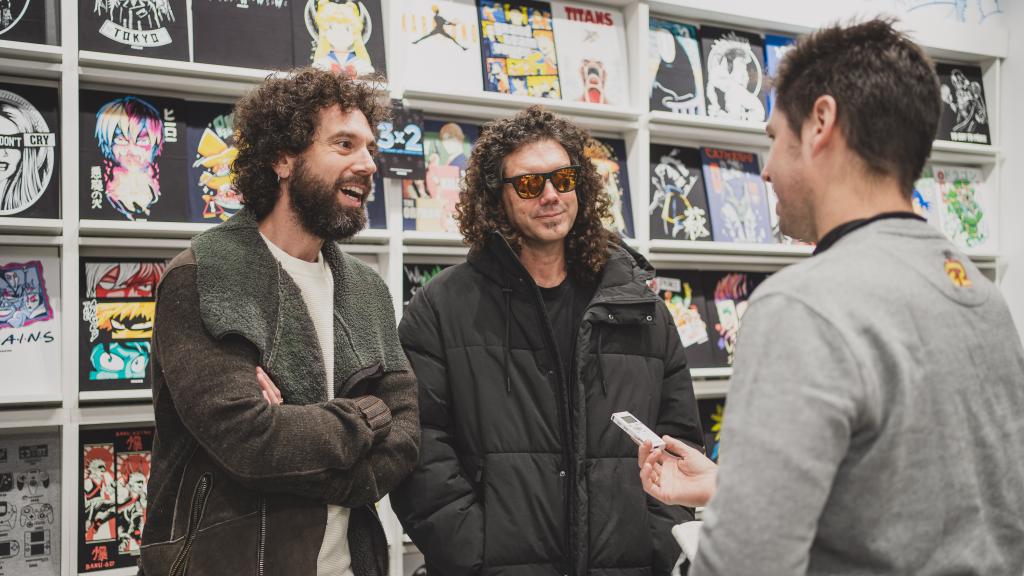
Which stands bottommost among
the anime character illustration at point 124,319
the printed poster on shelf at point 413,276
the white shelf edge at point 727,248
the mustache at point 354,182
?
the anime character illustration at point 124,319

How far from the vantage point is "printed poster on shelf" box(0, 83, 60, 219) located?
2.54m

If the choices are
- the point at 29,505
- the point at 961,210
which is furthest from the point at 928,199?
the point at 29,505

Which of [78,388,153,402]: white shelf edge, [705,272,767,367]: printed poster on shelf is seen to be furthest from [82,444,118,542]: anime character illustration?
[705,272,767,367]: printed poster on shelf

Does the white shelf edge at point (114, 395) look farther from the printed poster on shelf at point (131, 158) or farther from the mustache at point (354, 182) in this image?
the mustache at point (354, 182)

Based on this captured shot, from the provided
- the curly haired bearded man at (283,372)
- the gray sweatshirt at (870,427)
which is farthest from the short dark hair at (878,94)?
the curly haired bearded man at (283,372)

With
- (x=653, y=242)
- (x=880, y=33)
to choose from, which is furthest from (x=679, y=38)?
(x=880, y=33)

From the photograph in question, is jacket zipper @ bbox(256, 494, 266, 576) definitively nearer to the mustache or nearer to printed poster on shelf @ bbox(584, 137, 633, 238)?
the mustache

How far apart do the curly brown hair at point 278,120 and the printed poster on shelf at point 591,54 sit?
136 centimetres

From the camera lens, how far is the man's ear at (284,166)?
6.83ft

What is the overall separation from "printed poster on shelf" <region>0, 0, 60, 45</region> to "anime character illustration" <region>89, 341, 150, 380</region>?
3.15 ft

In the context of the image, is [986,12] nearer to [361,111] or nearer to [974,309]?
[361,111]

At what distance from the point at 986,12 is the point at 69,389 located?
14.4 ft

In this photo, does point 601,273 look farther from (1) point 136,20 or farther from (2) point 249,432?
(1) point 136,20

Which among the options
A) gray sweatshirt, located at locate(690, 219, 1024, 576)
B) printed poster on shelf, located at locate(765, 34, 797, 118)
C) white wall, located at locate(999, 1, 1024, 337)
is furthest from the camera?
white wall, located at locate(999, 1, 1024, 337)
